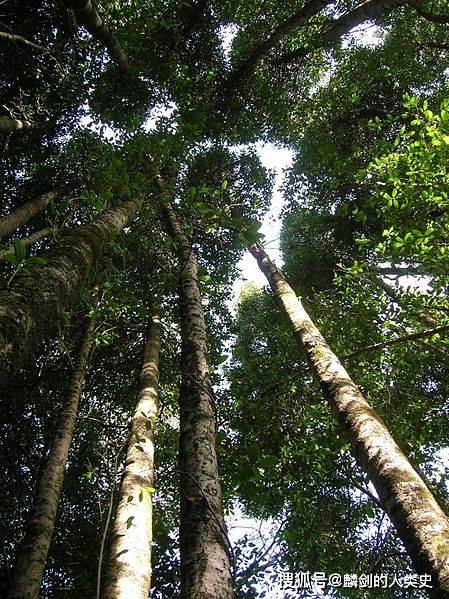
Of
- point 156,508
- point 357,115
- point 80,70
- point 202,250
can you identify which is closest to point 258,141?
point 357,115

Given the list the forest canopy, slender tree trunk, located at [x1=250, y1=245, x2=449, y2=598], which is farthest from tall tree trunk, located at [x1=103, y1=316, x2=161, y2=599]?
slender tree trunk, located at [x1=250, y1=245, x2=449, y2=598]

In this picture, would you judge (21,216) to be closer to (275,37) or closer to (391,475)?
(275,37)

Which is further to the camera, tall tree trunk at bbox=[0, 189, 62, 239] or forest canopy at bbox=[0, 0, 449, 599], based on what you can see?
tall tree trunk at bbox=[0, 189, 62, 239]

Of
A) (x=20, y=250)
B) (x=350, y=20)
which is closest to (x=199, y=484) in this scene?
(x=20, y=250)

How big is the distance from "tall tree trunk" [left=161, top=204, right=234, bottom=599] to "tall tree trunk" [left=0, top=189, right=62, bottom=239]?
4.77 m

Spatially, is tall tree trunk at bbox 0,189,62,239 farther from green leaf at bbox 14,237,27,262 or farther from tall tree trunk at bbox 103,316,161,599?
green leaf at bbox 14,237,27,262

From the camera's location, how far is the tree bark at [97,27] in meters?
6.74

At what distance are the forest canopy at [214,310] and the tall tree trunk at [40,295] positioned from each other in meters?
0.02

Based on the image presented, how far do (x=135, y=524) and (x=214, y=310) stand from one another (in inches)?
292

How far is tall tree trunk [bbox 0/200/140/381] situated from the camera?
6.60 feet

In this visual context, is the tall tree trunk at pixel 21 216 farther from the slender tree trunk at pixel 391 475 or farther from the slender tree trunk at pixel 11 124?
the slender tree trunk at pixel 391 475

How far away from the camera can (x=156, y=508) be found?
25.8 feet

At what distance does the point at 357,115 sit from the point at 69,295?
1179cm

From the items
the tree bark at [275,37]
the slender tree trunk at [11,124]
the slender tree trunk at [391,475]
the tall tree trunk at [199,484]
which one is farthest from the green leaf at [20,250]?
the tree bark at [275,37]
